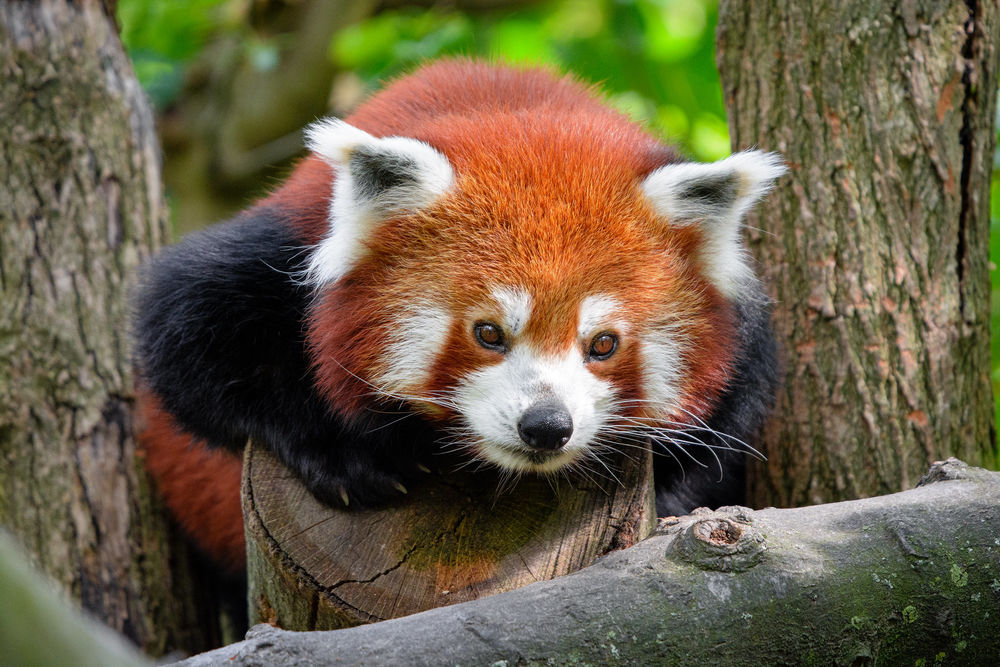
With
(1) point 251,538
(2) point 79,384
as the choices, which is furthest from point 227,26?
(1) point 251,538

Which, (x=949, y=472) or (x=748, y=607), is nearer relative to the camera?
(x=748, y=607)

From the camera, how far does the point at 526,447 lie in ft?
7.77

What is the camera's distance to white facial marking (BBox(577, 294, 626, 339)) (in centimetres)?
242

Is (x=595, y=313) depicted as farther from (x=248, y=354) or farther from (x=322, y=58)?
(x=322, y=58)

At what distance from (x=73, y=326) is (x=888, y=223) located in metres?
3.06

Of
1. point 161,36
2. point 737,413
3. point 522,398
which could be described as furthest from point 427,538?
point 161,36

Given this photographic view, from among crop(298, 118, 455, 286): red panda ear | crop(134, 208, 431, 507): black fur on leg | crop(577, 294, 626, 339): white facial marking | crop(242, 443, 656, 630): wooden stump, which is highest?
crop(298, 118, 455, 286): red panda ear

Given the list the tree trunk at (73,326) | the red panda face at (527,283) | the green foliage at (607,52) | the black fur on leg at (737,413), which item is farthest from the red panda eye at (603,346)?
the green foliage at (607,52)

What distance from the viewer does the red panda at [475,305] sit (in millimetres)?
2426

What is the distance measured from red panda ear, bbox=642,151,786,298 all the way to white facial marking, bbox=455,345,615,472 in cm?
52

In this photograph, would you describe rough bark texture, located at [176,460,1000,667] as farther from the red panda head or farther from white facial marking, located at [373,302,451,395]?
white facial marking, located at [373,302,451,395]

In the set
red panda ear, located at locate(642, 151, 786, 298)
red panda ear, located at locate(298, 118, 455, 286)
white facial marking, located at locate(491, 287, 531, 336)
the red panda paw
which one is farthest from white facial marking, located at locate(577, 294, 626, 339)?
→ the red panda paw

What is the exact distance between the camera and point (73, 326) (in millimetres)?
3605

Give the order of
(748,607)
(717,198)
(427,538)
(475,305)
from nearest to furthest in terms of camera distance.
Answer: (748,607) < (475,305) < (427,538) < (717,198)
